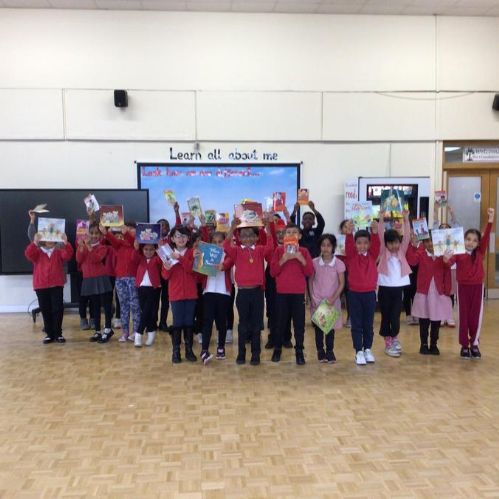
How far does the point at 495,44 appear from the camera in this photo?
24.6 feet

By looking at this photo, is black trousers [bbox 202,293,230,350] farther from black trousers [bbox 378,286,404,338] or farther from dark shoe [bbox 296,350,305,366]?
black trousers [bbox 378,286,404,338]

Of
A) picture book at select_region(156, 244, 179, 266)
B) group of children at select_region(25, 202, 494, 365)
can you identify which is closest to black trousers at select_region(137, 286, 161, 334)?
group of children at select_region(25, 202, 494, 365)

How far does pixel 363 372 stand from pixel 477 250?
1576mm

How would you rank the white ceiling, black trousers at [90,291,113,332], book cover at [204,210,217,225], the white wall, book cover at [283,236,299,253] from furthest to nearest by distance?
the white wall
the white ceiling
book cover at [204,210,217,225]
black trousers at [90,291,113,332]
book cover at [283,236,299,253]

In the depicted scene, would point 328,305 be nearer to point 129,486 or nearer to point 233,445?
point 233,445

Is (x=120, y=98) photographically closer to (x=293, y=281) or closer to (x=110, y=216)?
(x=110, y=216)

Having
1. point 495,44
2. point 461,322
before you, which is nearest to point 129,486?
point 461,322

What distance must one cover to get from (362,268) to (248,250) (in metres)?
1.03

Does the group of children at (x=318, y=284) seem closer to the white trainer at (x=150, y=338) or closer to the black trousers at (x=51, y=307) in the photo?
the white trainer at (x=150, y=338)

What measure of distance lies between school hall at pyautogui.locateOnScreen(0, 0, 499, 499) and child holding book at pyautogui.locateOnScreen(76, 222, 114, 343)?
0.03 metres

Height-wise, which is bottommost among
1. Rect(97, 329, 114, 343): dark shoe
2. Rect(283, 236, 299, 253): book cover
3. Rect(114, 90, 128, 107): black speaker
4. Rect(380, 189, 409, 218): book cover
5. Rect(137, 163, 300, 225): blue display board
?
Rect(97, 329, 114, 343): dark shoe

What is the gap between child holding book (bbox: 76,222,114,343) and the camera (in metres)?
5.27

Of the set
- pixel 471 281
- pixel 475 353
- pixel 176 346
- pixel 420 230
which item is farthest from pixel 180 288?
pixel 475 353

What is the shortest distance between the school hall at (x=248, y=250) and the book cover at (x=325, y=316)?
0.02 meters
